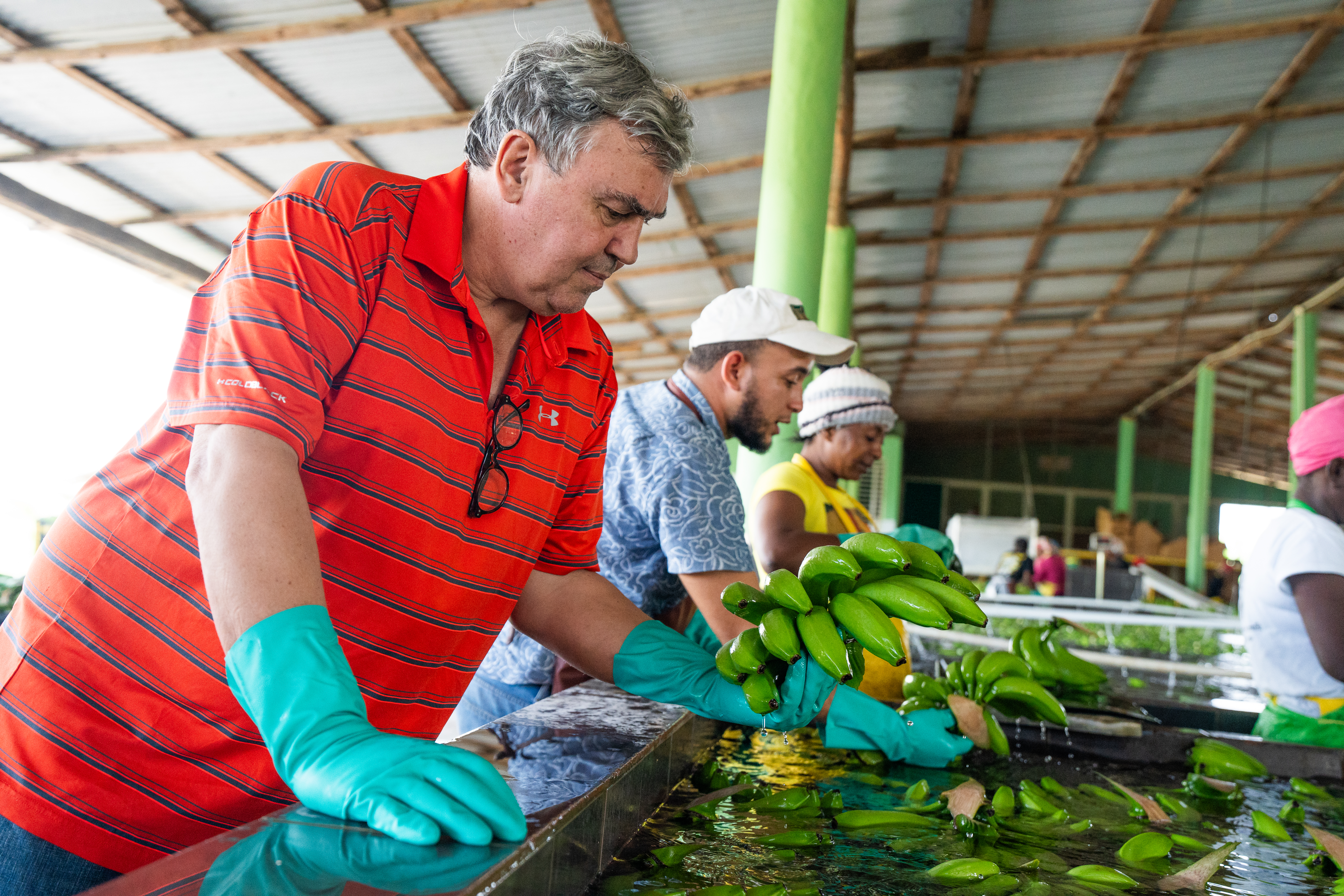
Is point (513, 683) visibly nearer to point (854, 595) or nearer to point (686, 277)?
point (854, 595)

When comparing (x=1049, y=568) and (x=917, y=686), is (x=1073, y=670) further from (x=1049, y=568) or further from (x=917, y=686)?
(x=1049, y=568)

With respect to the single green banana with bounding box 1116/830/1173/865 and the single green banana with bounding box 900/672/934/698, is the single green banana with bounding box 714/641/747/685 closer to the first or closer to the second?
the single green banana with bounding box 1116/830/1173/865

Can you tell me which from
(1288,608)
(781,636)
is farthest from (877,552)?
(1288,608)

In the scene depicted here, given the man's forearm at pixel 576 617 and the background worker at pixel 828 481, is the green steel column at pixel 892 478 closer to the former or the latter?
the background worker at pixel 828 481

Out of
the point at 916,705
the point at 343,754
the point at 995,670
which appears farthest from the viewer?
the point at 995,670

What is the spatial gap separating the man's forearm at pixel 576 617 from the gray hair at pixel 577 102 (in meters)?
0.72

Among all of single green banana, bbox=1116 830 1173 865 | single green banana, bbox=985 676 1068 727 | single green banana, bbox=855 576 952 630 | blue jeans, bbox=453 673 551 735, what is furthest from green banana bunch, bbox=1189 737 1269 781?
blue jeans, bbox=453 673 551 735

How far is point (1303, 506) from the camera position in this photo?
104 inches

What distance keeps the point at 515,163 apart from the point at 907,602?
2.79 ft

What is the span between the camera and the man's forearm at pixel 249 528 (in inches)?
38.8

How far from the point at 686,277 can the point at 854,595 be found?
8.82m

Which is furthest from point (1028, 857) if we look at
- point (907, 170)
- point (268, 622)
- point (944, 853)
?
point (907, 170)

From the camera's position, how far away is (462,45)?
18.4ft

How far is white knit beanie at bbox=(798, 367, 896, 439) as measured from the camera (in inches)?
126
